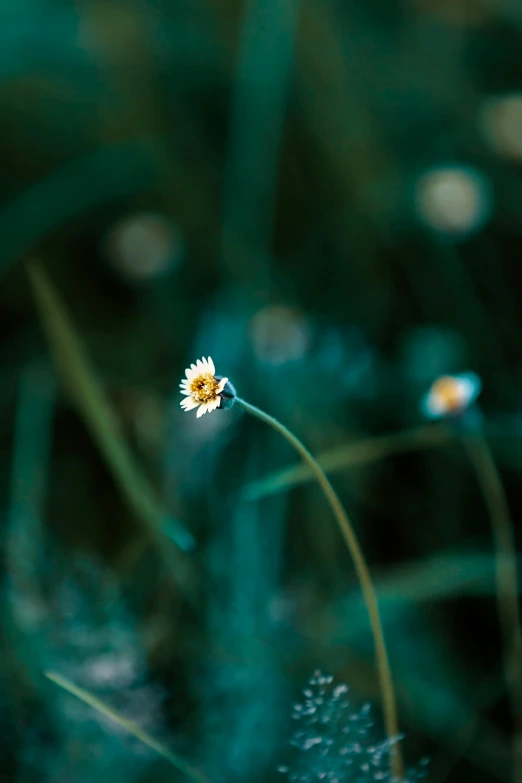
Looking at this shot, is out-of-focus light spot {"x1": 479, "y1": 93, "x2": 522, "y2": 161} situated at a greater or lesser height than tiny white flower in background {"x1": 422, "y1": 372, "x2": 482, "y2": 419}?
greater

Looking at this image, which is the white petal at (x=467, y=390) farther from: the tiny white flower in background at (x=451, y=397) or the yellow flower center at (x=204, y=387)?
the yellow flower center at (x=204, y=387)

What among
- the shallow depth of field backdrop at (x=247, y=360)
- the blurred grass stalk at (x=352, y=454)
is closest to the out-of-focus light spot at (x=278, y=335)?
the shallow depth of field backdrop at (x=247, y=360)

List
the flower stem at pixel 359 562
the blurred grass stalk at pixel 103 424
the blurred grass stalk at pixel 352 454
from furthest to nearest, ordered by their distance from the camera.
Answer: the blurred grass stalk at pixel 103 424, the blurred grass stalk at pixel 352 454, the flower stem at pixel 359 562

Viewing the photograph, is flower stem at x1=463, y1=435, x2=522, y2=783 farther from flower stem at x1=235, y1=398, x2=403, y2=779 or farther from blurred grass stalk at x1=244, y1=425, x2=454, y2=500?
flower stem at x1=235, y1=398, x2=403, y2=779

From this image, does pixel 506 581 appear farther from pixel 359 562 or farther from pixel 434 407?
pixel 359 562

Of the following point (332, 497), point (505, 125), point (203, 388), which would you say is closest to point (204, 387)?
point (203, 388)

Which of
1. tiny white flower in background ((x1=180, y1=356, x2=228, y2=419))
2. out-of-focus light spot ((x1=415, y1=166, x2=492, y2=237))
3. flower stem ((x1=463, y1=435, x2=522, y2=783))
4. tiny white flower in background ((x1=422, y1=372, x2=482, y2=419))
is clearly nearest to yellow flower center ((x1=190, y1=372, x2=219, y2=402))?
tiny white flower in background ((x1=180, y1=356, x2=228, y2=419))
